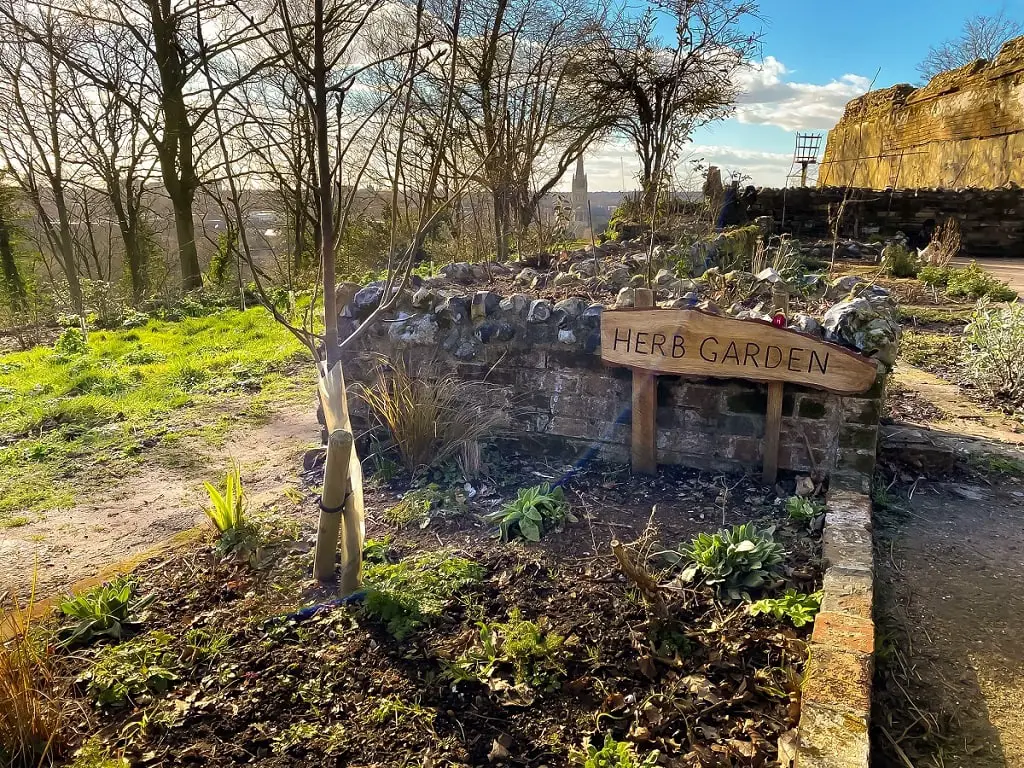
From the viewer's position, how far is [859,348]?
10.4ft

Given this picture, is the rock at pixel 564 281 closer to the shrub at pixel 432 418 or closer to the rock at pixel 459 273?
the rock at pixel 459 273

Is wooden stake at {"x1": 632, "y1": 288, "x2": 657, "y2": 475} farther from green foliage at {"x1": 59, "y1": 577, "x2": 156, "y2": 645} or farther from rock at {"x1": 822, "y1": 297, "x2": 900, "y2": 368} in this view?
green foliage at {"x1": 59, "y1": 577, "x2": 156, "y2": 645}

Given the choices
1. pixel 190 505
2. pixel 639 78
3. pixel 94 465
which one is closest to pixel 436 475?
pixel 190 505

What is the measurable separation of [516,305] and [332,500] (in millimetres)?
1835

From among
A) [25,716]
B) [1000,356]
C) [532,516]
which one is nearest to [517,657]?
[532,516]

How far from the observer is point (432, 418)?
3.75 m

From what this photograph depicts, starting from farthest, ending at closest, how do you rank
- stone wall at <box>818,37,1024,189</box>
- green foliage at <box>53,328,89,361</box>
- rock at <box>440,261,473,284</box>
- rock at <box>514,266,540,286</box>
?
stone wall at <box>818,37,1024,189</box>, green foliage at <box>53,328,89,361</box>, rock at <box>440,261,473,284</box>, rock at <box>514,266,540,286</box>

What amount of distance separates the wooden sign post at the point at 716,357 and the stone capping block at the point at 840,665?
30.6 inches

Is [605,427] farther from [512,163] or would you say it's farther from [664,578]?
[512,163]

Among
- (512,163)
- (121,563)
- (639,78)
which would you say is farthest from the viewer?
(639,78)

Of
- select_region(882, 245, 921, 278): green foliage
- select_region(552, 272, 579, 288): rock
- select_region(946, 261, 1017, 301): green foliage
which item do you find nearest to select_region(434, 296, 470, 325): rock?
select_region(552, 272, 579, 288): rock

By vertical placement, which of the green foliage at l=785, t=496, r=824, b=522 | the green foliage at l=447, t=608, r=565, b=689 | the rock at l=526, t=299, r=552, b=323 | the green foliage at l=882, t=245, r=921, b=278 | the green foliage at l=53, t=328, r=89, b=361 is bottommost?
the green foliage at l=447, t=608, r=565, b=689

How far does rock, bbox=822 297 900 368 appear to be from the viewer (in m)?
3.15

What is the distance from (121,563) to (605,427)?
265 centimetres
